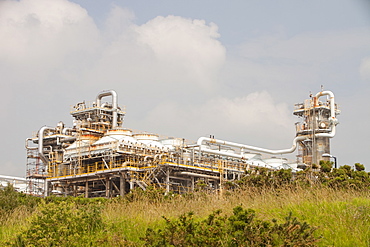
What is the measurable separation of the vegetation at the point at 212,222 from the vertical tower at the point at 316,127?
44619 mm

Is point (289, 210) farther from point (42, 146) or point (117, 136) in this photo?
point (42, 146)

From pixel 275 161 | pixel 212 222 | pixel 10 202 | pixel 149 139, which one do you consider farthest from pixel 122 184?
pixel 212 222

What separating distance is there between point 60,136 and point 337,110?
105 feet

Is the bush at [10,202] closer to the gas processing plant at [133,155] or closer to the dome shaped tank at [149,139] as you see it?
the gas processing plant at [133,155]

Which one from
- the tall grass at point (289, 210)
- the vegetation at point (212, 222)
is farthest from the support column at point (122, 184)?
the tall grass at point (289, 210)

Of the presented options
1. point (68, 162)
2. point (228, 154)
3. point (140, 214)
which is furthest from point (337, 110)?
point (140, 214)

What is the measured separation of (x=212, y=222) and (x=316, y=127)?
50.8m

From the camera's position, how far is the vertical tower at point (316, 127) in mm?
60344

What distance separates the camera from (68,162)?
172 feet

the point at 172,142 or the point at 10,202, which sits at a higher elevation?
the point at 172,142

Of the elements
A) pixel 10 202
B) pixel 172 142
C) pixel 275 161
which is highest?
pixel 172 142

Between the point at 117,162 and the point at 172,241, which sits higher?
the point at 117,162

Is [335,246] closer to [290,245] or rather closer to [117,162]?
[290,245]

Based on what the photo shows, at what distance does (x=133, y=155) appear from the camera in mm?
48094
